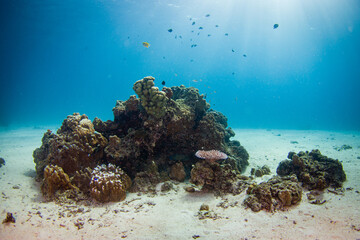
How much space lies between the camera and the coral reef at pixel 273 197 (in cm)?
427

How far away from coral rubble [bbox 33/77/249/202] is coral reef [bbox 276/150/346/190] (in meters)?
2.01

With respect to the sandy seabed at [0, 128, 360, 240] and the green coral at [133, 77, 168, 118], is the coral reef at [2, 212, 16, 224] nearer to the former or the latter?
the sandy seabed at [0, 128, 360, 240]

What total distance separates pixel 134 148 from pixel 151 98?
202 cm

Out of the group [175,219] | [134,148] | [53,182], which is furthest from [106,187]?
[175,219]

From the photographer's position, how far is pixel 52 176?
515 cm

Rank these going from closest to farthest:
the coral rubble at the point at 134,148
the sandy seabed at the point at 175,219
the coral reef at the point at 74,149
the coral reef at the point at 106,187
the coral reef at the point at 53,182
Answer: the sandy seabed at the point at 175,219 < the coral reef at the point at 106,187 < the coral reef at the point at 53,182 < the coral rubble at the point at 134,148 < the coral reef at the point at 74,149

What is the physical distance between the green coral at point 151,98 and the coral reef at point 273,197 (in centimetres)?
414

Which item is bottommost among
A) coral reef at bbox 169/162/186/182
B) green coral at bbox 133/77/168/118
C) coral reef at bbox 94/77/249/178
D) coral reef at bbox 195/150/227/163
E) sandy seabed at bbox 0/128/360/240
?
sandy seabed at bbox 0/128/360/240

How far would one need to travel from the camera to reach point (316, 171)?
5.86 m

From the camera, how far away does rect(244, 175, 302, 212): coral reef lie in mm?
4266

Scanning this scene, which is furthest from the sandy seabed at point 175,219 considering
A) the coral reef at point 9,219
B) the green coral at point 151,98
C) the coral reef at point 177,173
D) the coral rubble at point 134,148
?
the green coral at point 151,98

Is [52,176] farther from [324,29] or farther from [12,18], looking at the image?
[324,29]

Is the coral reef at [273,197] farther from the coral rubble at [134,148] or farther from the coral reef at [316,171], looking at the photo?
the coral reef at [316,171]

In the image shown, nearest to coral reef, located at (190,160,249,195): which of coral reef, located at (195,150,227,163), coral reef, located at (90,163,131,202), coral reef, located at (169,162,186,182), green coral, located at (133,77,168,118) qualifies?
coral reef, located at (195,150,227,163)
